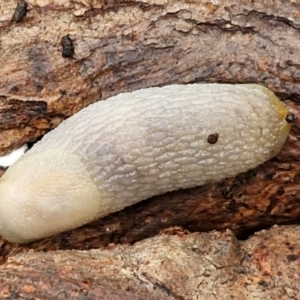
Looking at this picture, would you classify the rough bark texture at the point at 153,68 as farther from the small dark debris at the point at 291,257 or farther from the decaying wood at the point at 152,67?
the small dark debris at the point at 291,257

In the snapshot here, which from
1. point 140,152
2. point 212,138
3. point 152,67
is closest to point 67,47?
point 152,67

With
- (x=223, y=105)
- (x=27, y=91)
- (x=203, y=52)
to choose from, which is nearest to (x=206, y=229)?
(x=223, y=105)

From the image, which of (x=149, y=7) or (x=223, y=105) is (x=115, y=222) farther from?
(x=149, y=7)

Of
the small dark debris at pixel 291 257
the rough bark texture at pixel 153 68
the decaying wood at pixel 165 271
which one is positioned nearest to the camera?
the decaying wood at pixel 165 271

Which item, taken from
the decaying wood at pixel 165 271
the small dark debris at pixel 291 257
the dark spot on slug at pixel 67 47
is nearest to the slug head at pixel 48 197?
the decaying wood at pixel 165 271

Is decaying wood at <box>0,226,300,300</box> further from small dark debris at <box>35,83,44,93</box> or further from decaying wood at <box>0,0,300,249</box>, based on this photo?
small dark debris at <box>35,83,44,93</box>

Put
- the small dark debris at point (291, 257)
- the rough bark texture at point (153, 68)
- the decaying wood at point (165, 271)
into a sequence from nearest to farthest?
1. the decaying wood at point (165, 271)
2. the small dark debris at point (291, 257)
3. the rough bark texture at point (153, 68)

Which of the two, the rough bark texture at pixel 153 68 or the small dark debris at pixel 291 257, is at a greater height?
the rough bark texture at pixel 153 68
